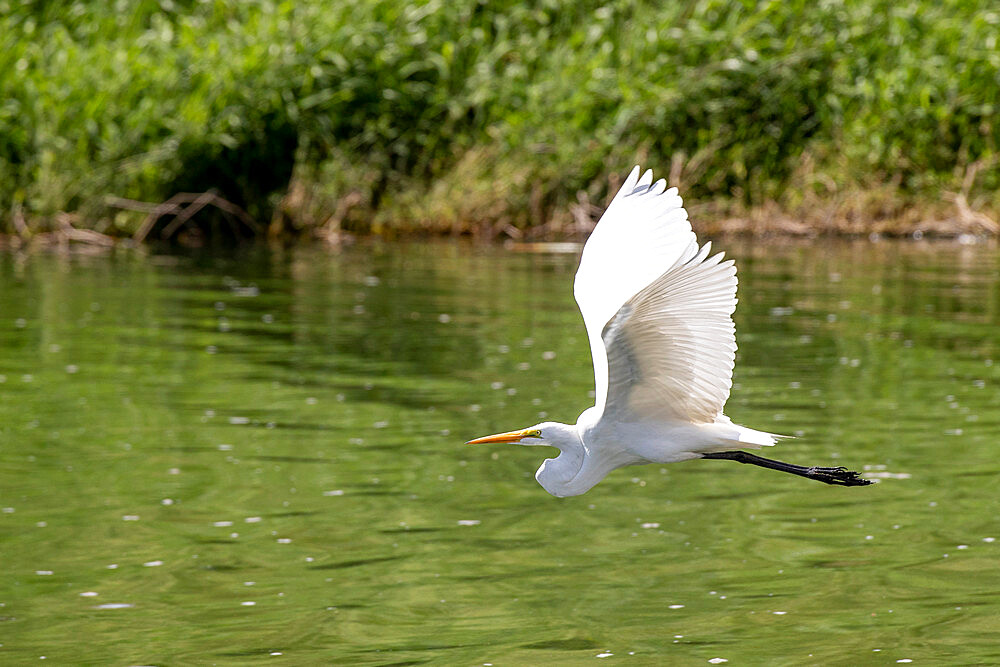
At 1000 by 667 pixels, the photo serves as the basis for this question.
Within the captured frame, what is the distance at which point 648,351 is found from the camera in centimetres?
611

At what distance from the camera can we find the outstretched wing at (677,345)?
5699 millimetres

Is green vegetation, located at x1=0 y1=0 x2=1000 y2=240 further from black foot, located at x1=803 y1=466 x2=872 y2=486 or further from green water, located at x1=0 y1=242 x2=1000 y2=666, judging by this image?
black foot, located at x1=803 y1=466 x2=872 y2=486

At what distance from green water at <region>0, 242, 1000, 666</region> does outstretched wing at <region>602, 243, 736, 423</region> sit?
1356 millimetres

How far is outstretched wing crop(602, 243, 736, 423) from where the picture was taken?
18.7 ft

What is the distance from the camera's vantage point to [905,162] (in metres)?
23.9

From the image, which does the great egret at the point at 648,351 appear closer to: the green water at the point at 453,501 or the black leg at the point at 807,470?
the black leg at the point at 807,470

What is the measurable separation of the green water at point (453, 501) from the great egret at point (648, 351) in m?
1.15

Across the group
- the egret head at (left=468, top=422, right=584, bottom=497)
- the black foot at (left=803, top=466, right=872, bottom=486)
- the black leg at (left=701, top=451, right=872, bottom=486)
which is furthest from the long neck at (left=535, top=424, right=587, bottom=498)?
the black foot at (left=803, top=466, right=872, bottom=486)

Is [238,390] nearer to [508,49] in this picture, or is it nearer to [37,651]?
[37,651]

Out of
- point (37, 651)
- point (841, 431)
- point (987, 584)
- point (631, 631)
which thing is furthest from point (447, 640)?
point (841, 431)

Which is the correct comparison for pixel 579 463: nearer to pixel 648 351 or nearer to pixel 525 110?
pixel 648 351

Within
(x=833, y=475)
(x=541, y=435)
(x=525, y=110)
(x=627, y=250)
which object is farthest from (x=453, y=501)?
(x=525, y=110)

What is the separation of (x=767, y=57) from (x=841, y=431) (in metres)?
12.9

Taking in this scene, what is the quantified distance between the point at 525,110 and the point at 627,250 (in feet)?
57.7
